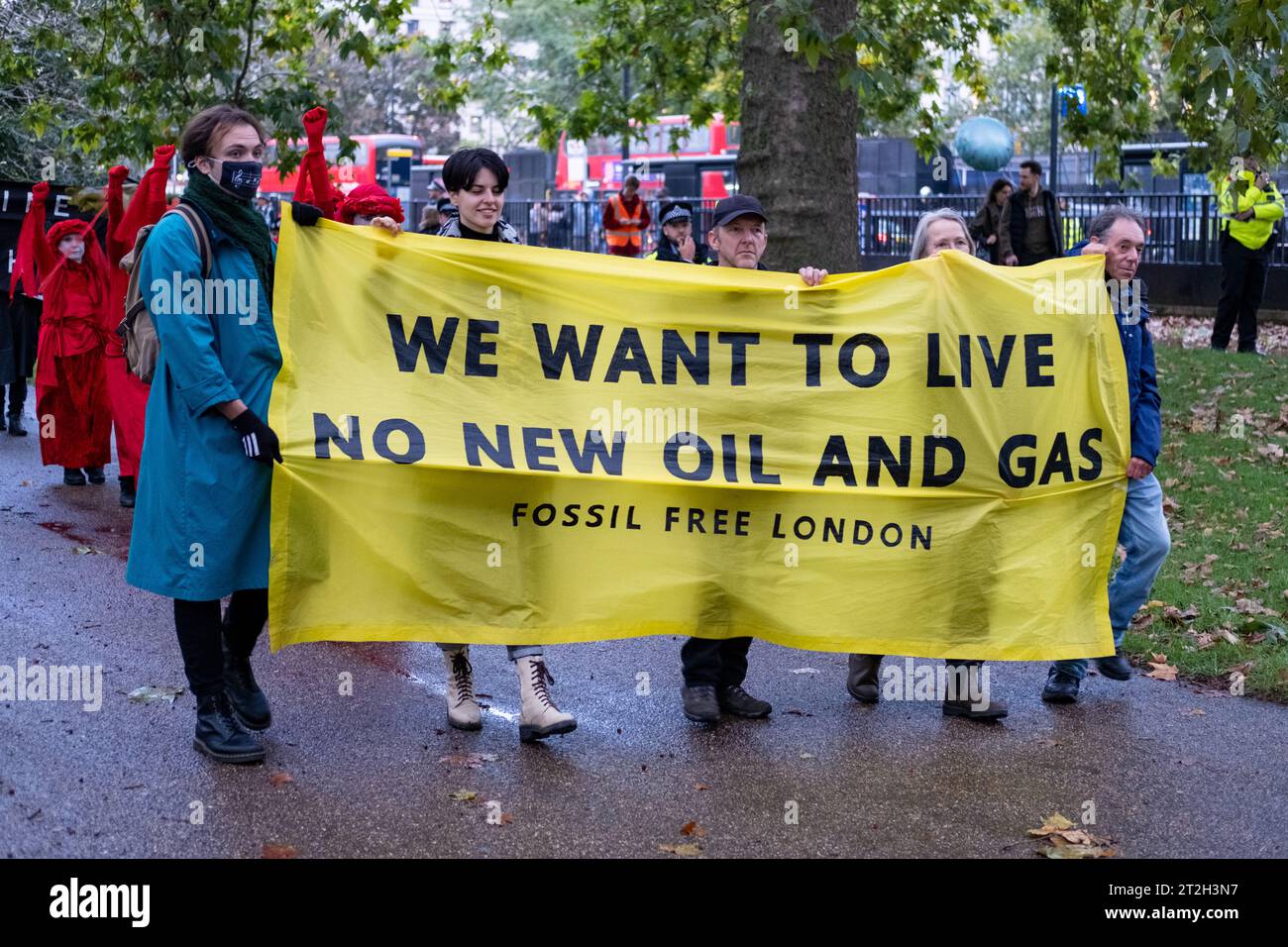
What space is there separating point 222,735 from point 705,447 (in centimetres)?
200

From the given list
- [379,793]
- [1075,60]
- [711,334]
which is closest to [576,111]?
[1075,60]

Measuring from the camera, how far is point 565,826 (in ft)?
15.5

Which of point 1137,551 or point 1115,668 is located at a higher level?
point 1137,551

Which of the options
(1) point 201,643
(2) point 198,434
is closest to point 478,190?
(2) point 198,434

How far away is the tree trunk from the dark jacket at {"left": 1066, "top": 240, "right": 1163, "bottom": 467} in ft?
14.1

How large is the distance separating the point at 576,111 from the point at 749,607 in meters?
11.8

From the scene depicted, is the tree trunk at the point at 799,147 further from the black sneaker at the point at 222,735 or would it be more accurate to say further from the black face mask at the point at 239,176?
the black sneaker at the point at 222,735

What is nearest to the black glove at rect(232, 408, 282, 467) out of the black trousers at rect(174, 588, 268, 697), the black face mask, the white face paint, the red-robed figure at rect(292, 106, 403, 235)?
the black trousers at rect(174, 588, 268, 697)

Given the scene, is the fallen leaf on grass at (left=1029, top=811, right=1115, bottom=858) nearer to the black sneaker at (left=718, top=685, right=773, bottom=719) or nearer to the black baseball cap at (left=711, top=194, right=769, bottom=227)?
the black sneaker at (left=718, top=685, right=773, bottom=719)

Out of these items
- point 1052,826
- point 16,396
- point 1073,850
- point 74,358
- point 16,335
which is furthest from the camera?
point 16,396

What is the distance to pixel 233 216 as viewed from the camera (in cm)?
519

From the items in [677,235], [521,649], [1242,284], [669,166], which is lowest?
[521,649]

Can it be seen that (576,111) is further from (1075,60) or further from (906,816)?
(906,816)

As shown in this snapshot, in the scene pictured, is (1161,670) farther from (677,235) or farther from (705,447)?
(677,235)
